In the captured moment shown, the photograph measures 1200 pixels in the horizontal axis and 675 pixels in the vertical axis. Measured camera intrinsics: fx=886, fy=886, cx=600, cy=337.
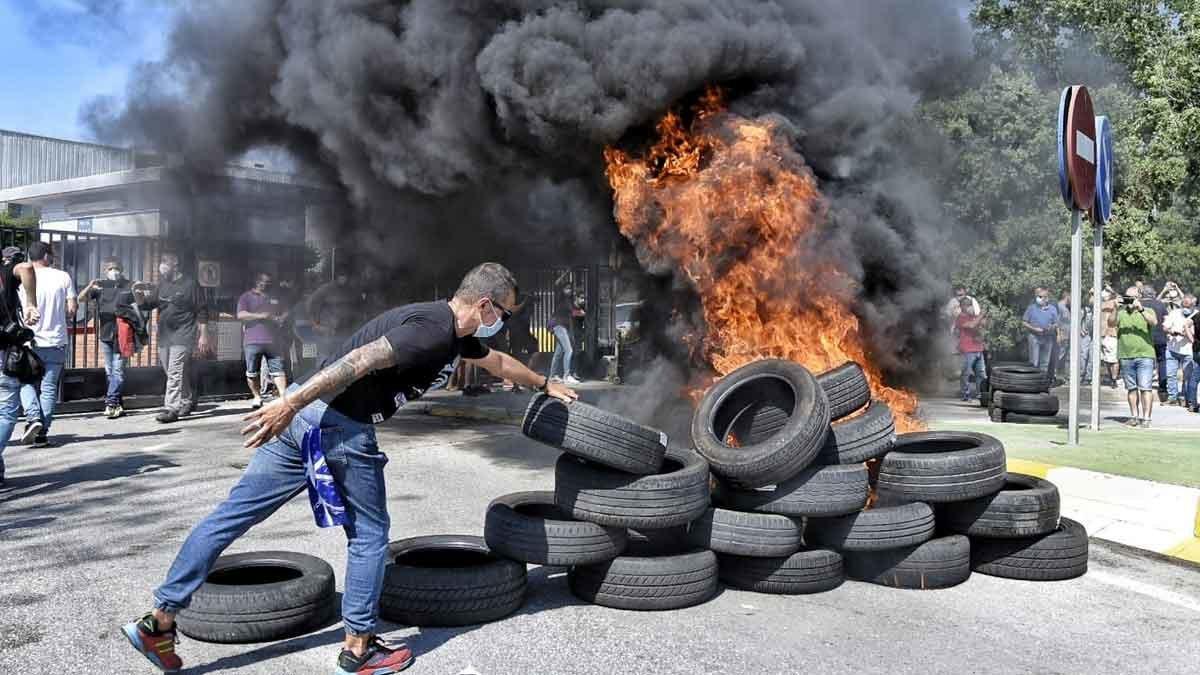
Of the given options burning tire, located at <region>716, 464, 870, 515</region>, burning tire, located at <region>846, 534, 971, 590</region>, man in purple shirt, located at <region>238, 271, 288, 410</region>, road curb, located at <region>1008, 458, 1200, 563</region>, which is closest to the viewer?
burning tire, located at <region>716, 464, 870, 515</region>

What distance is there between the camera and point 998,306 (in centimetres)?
2000

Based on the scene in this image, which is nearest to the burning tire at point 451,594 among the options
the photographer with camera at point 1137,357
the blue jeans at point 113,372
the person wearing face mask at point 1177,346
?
the blue jeans at point 113,372

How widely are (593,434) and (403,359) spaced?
1.17 meters

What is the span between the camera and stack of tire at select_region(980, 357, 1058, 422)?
11102mm

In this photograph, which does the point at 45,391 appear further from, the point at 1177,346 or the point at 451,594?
the point at 1177,346

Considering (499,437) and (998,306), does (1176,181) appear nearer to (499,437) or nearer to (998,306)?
(998,306)

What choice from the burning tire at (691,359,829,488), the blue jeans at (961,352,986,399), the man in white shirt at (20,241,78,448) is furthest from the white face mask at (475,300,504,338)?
the blue jeans at (961,352,986,399)

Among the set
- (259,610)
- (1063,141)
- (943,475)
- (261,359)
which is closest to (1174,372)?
(1063,141)

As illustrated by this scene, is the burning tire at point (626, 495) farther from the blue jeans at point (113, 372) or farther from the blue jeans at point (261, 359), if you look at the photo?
the blue jeans at point (113, 372)

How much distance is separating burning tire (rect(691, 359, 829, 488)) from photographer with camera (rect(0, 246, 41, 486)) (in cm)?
548

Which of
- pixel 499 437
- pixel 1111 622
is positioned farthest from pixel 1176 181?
pixel 1111 622

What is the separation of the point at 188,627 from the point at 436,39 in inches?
288

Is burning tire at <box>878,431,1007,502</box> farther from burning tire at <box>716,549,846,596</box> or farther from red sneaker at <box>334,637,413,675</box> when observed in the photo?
red sneaker at <box>334,637,413,675</box>

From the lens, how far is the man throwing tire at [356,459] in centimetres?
365
